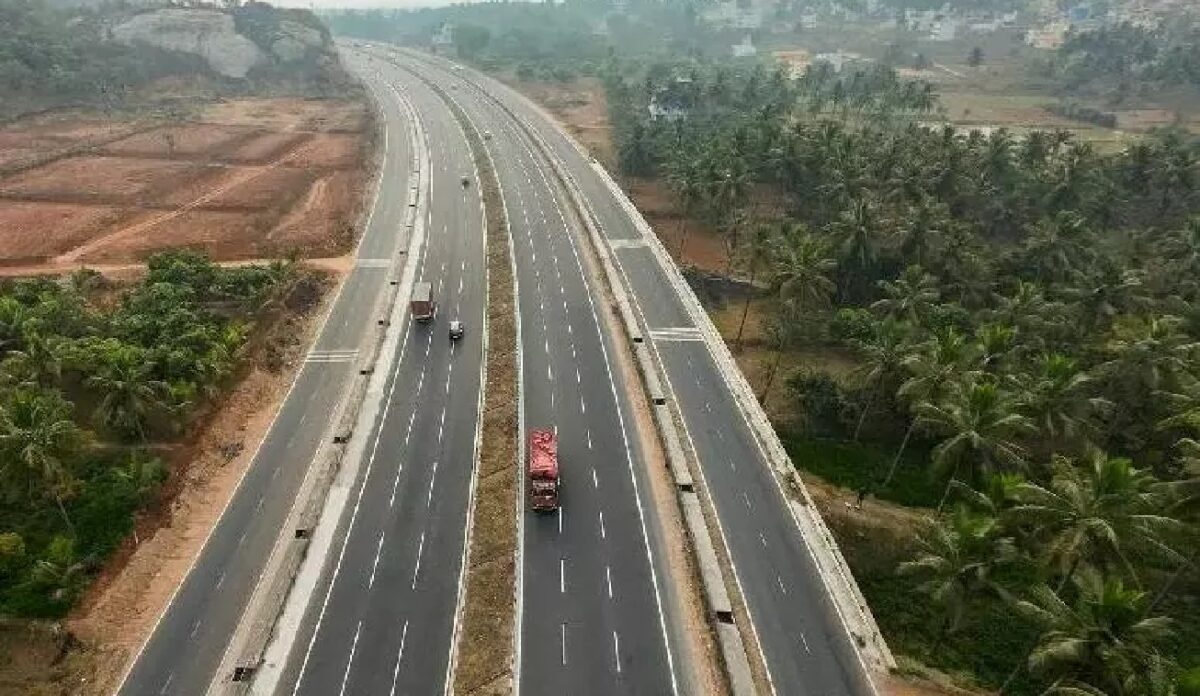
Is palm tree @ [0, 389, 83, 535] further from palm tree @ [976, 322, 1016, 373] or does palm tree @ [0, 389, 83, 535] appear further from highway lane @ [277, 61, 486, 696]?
palm tree @ [976, 322, 1016, 373]

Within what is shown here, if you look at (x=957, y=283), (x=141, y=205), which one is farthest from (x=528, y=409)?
(x=141, y=205)

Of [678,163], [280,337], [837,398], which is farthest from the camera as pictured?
[678,163]

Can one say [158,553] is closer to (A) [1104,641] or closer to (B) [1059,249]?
(A) [1104,641]

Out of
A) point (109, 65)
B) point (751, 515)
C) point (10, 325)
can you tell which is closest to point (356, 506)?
point (751, 515)

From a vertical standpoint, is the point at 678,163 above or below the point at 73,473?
above

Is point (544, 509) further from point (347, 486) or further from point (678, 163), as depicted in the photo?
point (678, 163)

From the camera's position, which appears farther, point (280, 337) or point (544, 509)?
point (280, 337)

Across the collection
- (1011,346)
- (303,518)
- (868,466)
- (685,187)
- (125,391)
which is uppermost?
(685,187)

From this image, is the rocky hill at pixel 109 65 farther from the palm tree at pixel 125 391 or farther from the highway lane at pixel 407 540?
the highway lane at pixel 407 540
